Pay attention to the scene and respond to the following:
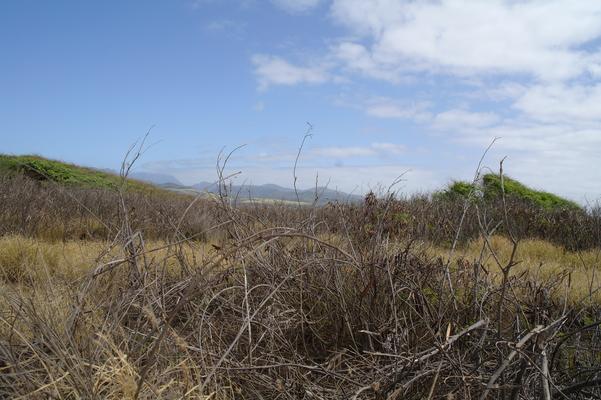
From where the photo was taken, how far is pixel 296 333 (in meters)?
3.75

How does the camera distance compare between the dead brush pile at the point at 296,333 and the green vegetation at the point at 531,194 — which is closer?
the dead brush pile at the point at 296,333

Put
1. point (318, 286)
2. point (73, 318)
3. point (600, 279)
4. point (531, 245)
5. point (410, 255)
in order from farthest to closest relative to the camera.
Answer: point (531, 245)
point (600, 279)
point (410, 255)
point (318, 286)
point (73, 318)

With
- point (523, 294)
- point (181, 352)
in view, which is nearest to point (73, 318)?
point (181, 352)

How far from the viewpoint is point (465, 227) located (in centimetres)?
1080

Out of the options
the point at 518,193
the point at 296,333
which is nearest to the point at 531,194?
the point at 518,193

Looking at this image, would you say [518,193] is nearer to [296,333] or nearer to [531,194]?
[531,194]

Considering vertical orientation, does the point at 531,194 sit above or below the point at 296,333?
above

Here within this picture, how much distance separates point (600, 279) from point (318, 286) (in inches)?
171

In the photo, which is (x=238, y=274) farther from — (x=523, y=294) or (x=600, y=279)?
(x=600, y=279)

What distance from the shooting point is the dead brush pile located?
2.37 meters

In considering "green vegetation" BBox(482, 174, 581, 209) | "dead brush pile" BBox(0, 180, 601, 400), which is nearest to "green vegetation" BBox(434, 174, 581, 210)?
"green vegetation" BBox(482, 174, 581, 209)

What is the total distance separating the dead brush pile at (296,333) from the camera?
2369 millimetres

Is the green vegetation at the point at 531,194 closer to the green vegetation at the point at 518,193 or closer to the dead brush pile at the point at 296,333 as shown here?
the green vegetation at the point at 518,193

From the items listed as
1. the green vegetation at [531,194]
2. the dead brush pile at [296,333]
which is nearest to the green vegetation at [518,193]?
the green vegetation at [531,194]
